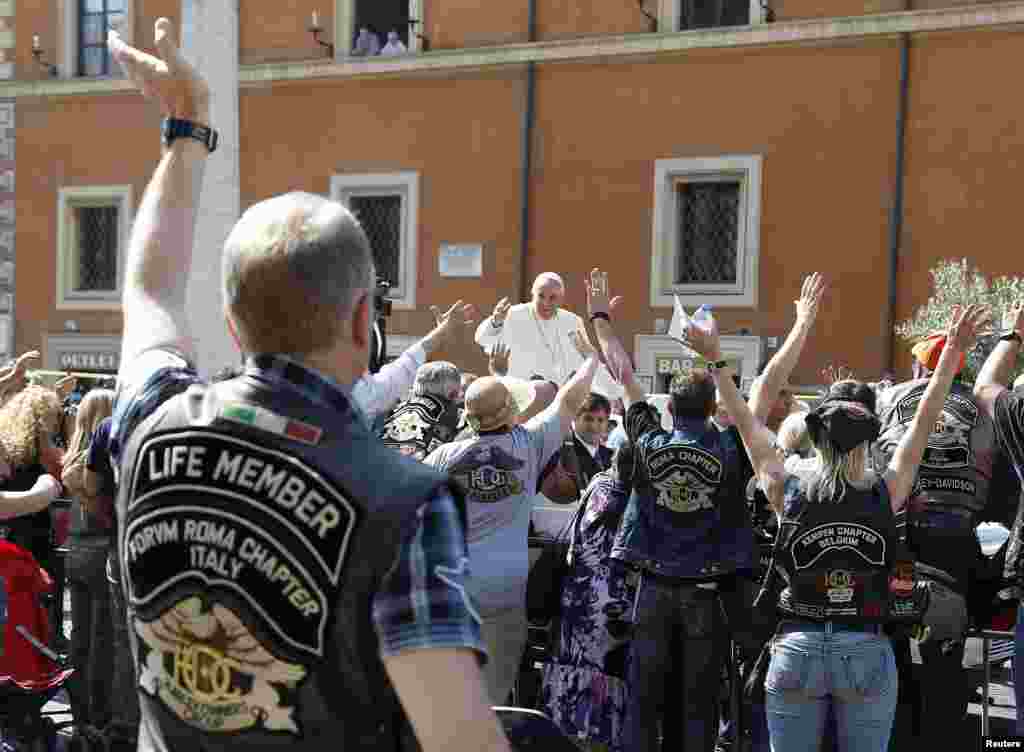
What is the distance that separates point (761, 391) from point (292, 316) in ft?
12.0

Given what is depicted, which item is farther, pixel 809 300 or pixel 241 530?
pixel 809 300

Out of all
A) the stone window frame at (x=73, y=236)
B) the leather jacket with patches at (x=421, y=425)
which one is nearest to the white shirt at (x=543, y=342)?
the leather jacket with patches at (x=421, y=425)

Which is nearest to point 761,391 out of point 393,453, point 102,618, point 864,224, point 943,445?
point 943,445

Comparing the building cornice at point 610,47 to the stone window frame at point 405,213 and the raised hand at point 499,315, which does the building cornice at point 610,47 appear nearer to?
the stone window frame at point 405,213

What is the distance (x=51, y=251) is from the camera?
25.0m

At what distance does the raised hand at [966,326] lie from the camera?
464 cm

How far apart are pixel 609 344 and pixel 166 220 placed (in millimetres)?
3639

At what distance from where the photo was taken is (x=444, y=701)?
167cm

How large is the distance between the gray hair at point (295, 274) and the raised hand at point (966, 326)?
10.6 feet

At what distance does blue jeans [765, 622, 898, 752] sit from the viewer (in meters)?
4.52

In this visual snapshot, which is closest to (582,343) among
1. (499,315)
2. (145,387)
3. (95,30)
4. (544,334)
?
(499,315)

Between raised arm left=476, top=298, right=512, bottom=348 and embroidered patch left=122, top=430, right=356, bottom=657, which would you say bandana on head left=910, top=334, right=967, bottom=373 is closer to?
raised arm left=476, top=298, right=512, bottom=348

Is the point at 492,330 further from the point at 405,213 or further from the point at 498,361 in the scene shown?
the point at 405,213

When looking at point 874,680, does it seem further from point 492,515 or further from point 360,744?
point 360,744
